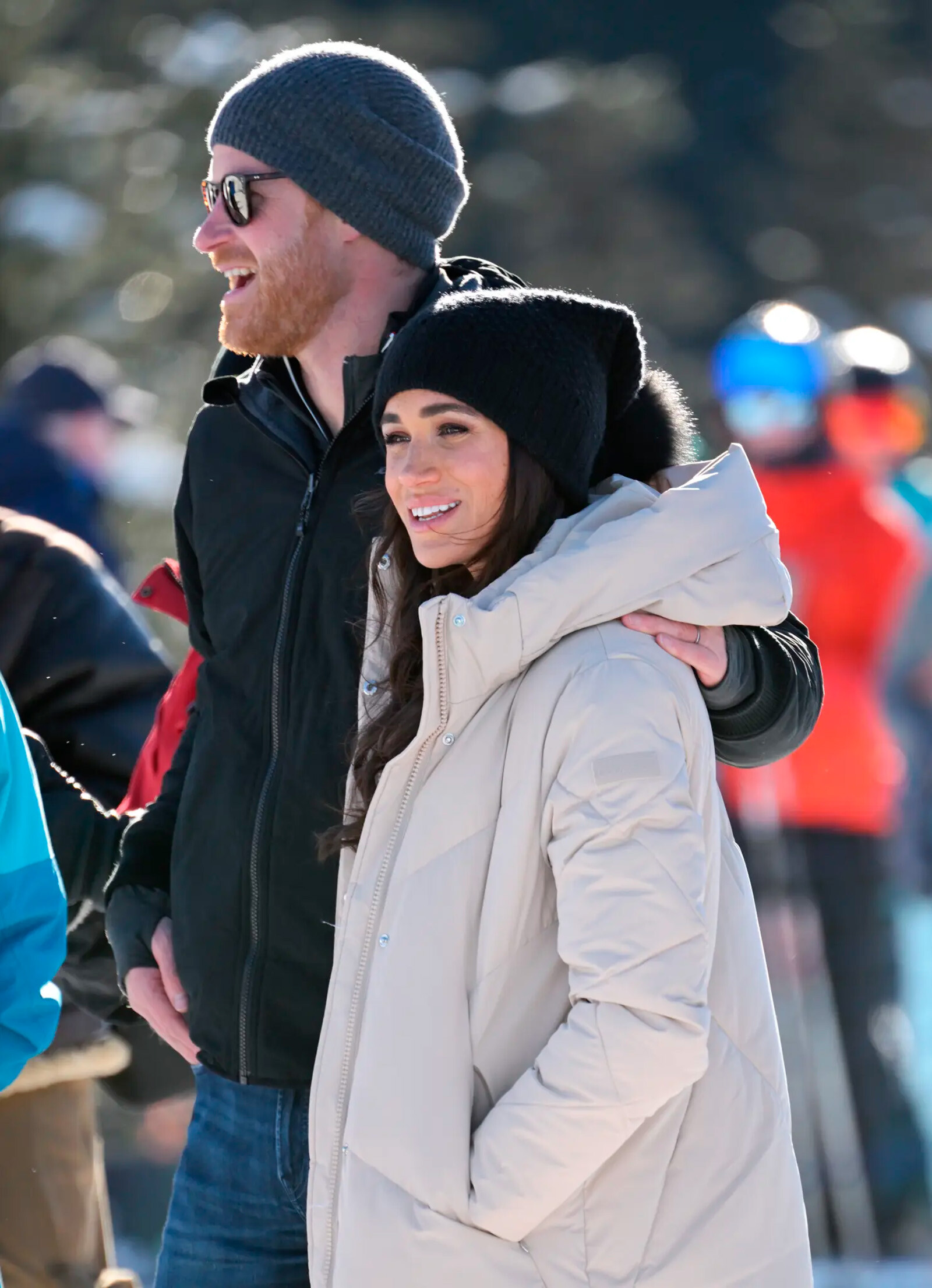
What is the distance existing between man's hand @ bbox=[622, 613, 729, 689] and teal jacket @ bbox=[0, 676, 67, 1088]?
0.71 meters

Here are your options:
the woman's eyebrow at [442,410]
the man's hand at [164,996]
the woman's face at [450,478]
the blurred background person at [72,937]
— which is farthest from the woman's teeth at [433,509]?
the blurred background person at [72,937]

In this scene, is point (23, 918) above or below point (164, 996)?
above

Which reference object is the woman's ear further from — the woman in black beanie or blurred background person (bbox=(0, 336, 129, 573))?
blurred background person (bbox=(0, 336, 129, 573))

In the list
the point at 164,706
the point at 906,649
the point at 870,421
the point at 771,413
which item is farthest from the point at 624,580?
the point at 906,649

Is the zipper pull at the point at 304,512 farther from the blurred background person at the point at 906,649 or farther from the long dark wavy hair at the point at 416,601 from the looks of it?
the blurred background person at the point at 906,649

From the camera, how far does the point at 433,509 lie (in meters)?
2.21

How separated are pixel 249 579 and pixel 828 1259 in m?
3.04

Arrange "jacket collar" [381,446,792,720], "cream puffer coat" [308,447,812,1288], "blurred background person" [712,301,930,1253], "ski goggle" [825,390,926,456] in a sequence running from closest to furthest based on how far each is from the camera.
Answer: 1. "cream puffer coat" [308,447,812,1288]
2. "jacket collar" [381,446,792,720]
3. "blurred background person" [712,301,930,1253]
4. "ski goggle" [825,390,926,456]

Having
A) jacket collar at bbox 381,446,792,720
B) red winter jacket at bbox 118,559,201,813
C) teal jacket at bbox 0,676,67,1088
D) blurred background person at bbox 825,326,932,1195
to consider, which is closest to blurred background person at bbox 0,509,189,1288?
red winter jacket at bbox 118,559,201,813

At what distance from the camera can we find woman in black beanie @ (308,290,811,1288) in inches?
76.7

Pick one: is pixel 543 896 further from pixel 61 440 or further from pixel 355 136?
pixel 61 440

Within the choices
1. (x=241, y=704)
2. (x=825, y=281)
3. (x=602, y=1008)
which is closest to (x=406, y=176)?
(x=241, y=704)

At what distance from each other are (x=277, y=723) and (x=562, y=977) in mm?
612

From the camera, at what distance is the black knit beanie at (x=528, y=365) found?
2188 millimetres
